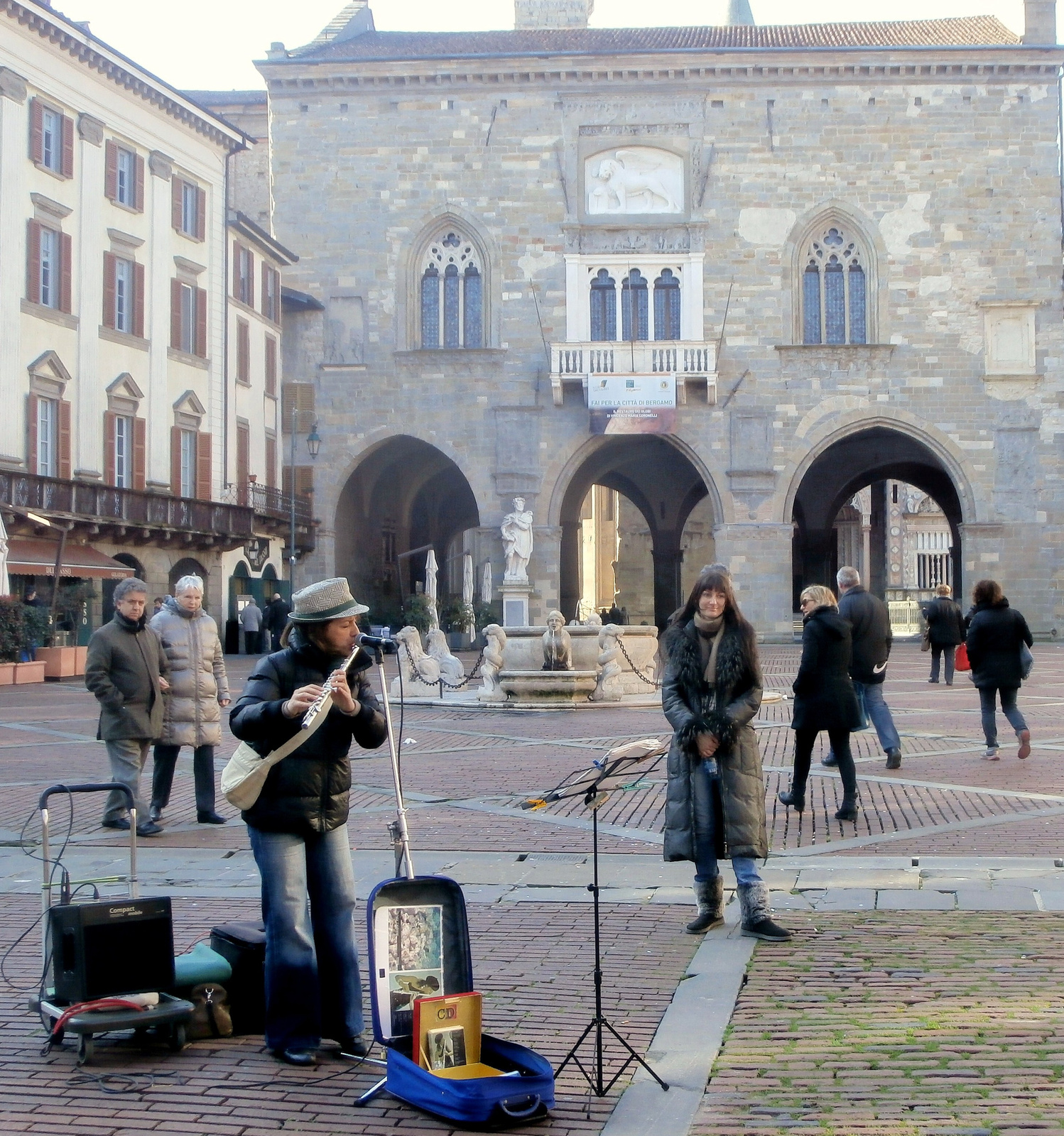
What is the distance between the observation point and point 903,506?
2414 inches

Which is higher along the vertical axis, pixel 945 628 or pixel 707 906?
pixel 945 628

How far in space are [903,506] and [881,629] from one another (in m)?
51.3

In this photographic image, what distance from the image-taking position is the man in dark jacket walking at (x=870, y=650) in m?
11.6

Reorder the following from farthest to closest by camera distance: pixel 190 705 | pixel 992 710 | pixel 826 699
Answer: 1. pixel 992 710
2. pixel 190 705
3. pixel 826 699

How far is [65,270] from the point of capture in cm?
2991

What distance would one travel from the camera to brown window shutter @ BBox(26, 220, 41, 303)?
94.1 feet

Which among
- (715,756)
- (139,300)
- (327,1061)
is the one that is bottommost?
(327,1061)

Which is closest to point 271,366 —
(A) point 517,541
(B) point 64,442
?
(A) point 517,541

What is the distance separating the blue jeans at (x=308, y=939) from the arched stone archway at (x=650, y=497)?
1413 inches

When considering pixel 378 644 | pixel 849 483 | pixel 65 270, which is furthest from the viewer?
pixel 849 483

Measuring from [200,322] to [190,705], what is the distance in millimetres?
26696

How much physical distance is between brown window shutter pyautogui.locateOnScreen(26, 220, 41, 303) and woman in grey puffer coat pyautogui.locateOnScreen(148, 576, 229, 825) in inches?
812

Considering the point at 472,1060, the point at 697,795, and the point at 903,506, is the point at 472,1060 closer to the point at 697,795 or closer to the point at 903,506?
the point at 697,795

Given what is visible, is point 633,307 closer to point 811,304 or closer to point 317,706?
point 811,304
